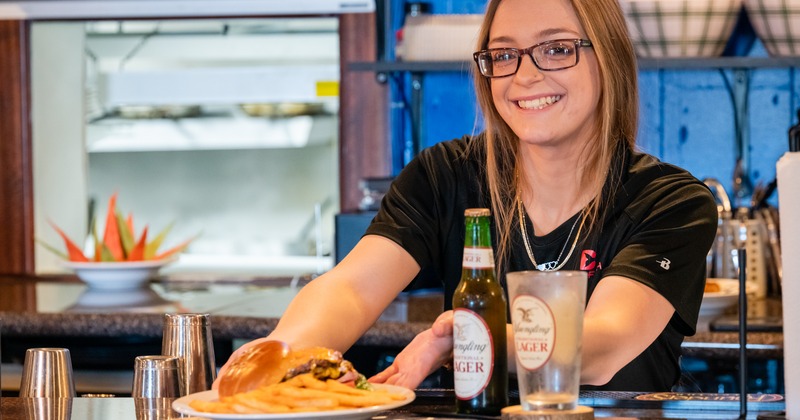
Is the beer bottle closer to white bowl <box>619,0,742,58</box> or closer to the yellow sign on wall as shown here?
white bowl <box>619,0,742,58</box>

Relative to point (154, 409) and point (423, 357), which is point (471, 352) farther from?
point (154, 409)

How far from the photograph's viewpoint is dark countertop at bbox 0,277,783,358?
237 cm

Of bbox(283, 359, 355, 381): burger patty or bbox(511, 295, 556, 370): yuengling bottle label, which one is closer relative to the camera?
bbox(511, 295, 556, 370): yuengling bottle label

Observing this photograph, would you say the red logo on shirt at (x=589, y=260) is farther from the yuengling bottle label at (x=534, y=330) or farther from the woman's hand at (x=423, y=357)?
the yuengling bottle label at (x=534, y=330)

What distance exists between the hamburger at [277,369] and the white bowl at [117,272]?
6.89 feet

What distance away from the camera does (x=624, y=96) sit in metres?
1.68

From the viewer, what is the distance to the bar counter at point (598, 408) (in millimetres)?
1155

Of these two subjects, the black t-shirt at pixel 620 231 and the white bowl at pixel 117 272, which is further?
the white bowl at pixel 117 272

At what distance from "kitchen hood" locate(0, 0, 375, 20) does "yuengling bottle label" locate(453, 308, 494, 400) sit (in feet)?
8.04

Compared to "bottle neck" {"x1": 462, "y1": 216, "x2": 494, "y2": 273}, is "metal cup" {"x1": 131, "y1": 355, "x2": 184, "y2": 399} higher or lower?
lower

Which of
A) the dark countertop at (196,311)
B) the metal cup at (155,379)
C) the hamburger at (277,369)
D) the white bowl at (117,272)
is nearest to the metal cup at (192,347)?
the metal cup at (155,379)

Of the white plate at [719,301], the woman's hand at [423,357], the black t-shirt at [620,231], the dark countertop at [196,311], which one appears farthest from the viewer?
the white plate at [719,301]

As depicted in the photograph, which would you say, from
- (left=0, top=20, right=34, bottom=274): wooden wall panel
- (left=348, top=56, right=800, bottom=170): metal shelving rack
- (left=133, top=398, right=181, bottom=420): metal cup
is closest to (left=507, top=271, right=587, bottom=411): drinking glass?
(left=133, top=398, right=181, bottom=420): metal cup

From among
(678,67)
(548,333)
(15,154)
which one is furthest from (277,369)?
(15,154)
